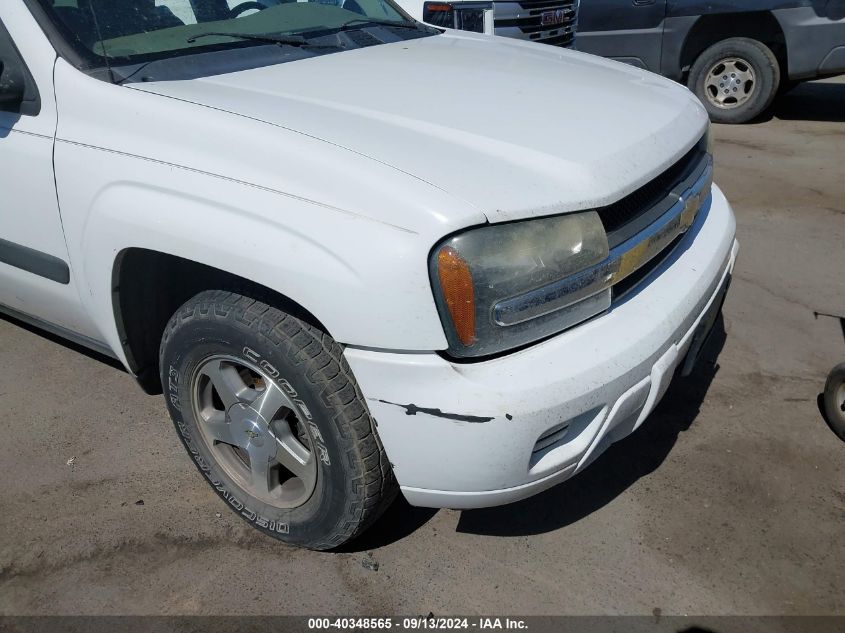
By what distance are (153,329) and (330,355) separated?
842 millimetres

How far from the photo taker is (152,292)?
93.7 inches

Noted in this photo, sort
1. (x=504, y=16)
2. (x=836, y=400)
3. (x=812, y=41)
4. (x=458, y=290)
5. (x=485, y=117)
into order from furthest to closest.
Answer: (x=812, y=41) < (x=504, y=16) < (x=836, y=400) < (x=485, y=117) < (x=458, y=290)

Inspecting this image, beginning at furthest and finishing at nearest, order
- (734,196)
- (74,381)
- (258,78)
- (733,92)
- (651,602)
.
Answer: (733,92) < (734,196) < (74,381) < (258,78) < (651,602)

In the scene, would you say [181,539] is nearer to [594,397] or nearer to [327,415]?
[327,415]

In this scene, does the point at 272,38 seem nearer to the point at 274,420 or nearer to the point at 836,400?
the point at 274,420

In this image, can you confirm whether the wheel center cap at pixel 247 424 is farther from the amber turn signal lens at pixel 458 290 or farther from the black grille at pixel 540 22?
the black grille at pixel 540 22

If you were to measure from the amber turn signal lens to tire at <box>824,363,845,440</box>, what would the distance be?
1731 mm

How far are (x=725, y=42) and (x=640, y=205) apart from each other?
5.41 metres

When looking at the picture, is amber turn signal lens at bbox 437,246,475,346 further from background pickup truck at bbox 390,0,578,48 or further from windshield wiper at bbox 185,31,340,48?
background pickup truck at bbox 390,0,578,48

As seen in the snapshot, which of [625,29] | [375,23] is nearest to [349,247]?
[375,23]

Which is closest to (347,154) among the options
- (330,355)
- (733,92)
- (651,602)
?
(330,355)

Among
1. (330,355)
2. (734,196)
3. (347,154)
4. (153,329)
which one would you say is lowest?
(734,196)

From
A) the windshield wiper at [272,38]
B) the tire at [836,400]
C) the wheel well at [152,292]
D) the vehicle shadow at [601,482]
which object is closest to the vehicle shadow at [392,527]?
the vehicle shadow at [601,482]

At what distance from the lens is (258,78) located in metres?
2.34
